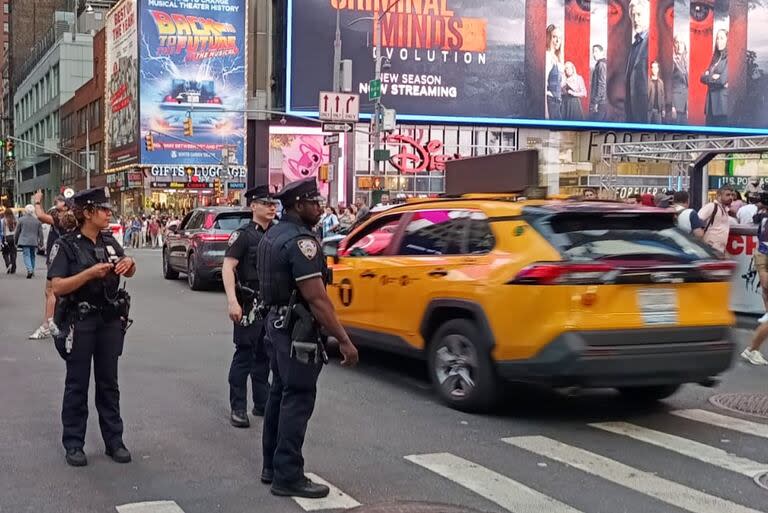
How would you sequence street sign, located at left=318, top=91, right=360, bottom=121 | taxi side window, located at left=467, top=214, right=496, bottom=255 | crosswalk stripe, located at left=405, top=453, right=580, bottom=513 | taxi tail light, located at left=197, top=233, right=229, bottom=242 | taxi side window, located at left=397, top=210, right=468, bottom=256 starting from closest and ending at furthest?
crosswalk stripe, located at left=405, top=453, right=580, bottom=513 < taxi side window, located at left=467, top=214, right=496, bottom=255 < taxi side window, located at left=397, top=210, right=468, bottom=256 < taxi tail light, located at left=197, top=233, right=229, bottom=242 < street sign, located at left=318, top=91, right=360, bottom=121

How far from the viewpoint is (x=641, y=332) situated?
21.2ft

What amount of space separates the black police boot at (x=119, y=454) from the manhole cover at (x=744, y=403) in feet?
15.3

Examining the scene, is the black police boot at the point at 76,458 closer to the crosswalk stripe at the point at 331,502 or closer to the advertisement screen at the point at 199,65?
the crosswalk stripe at the point at 331,502

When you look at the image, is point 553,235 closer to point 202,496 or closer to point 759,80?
point 202,496

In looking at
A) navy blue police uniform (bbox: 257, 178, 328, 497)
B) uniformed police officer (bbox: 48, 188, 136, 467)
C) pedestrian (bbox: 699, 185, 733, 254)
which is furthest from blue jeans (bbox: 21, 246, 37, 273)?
navy blue police uniform (bbox: 257, 178, 328, 497)

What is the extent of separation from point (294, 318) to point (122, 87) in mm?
56137

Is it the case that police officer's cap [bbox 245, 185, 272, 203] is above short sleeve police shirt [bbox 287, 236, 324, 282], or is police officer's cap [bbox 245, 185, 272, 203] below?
above

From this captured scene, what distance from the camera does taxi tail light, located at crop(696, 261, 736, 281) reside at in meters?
6.70

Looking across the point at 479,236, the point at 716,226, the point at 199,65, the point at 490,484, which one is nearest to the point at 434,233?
the point at 479,236

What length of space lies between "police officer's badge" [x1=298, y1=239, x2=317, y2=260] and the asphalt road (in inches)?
52.9

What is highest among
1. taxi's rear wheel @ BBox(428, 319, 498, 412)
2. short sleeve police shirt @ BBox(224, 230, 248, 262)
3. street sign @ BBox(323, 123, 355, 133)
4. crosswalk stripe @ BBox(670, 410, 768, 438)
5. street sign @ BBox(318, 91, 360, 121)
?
street sign @ BBox(318, 91, 360, 121)

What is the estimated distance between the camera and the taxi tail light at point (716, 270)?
22.0ft

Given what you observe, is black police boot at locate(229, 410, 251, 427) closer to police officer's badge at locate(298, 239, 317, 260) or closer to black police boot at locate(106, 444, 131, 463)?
black police boot at locate(106, 444, 131, 463)

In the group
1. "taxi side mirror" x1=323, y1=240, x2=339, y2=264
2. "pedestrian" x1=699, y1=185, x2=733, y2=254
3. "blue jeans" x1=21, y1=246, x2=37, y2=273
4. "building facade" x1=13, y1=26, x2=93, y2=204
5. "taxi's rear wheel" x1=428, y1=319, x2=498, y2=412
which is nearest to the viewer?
"taxi's rear wheel" x1=428, y1=319, x2=498, y2=412
